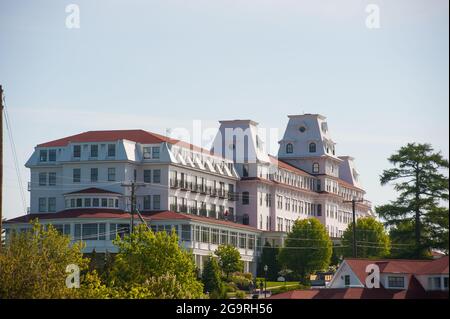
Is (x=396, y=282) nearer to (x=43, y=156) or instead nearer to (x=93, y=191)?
(x=93, y=191)

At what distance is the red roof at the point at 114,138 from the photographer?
138375 millimetres

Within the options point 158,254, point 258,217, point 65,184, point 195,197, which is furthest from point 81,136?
point 158,254

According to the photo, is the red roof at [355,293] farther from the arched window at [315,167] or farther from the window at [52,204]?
the arched window at [315,167]

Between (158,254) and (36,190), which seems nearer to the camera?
(158,254)

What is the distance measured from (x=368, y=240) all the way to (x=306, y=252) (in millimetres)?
9731

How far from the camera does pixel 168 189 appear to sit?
5389 inches

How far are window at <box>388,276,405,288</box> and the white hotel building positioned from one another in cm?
5924

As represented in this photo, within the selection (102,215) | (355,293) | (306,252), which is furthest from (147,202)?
(355,293)

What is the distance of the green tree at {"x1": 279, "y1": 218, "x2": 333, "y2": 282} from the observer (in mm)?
138250

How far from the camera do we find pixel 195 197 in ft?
470

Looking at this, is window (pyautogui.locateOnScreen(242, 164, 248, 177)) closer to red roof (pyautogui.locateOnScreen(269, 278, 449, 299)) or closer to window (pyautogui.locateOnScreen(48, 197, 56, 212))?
window (pyautogui.locateOnScreen(48, 197, 56, 212))

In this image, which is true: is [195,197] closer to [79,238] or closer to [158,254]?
[79,238]
